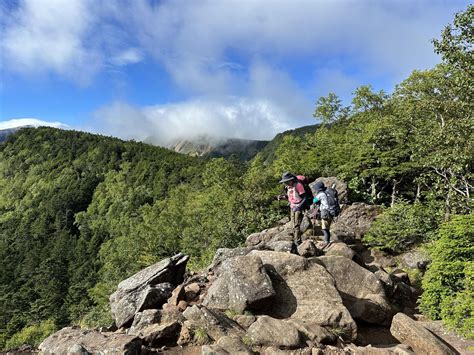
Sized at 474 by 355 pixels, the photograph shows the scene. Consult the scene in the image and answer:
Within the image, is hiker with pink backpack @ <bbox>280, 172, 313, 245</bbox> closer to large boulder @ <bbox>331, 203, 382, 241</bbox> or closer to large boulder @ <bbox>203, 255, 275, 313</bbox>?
large boulder @ <bbox>203, 255, 275, 313</bbox>

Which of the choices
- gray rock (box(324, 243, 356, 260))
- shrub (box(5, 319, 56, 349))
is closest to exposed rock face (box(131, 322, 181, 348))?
gray rock (box(324, 243, 356, 260))

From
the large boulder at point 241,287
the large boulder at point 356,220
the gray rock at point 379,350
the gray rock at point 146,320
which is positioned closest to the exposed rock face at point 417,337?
the gray rock at point 379,350

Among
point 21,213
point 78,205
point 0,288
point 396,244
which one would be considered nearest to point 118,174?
point 78,205

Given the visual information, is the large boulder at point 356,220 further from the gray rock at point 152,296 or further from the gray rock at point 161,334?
the gray rock at point 161,334

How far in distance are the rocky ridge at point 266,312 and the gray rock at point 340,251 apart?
4cm

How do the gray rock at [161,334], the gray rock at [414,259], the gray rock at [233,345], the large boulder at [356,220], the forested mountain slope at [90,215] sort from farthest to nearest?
→ 1. the forested mountain slope at [90,215]
2. the large boulder at [356,220]
3. the gray rock at [414,259]
4. the gray rock at [161,334]
5. the gray rock at [233,345]

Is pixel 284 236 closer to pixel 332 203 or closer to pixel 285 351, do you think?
pixel 332 203

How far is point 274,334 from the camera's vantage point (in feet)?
27.4

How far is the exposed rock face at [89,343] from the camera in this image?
744 centimetres

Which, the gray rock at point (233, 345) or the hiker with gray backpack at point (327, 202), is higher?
the hiker with gray backpack at point (327, 202)

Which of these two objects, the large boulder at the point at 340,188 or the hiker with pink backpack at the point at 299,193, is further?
the large boulder at the point at 340,188

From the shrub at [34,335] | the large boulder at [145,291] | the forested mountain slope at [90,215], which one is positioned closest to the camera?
the large boulder at [145,291]

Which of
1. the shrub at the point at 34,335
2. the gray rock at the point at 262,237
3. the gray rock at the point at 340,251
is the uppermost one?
the gray rock at the point at 262,237

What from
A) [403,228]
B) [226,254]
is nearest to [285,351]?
[226,254]
